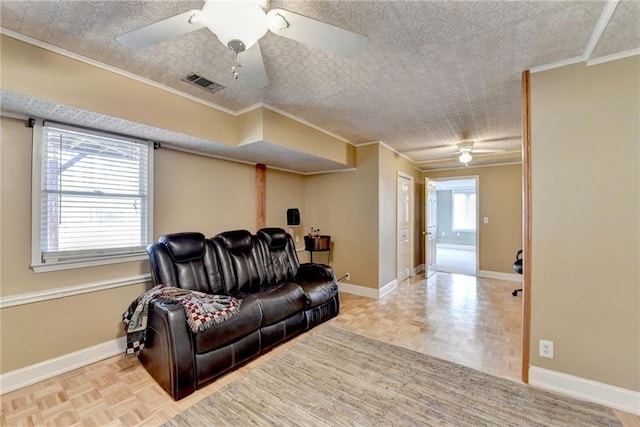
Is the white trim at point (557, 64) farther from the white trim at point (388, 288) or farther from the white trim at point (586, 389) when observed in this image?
the white trim at point (388, 288)

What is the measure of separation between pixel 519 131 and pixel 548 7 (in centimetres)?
252

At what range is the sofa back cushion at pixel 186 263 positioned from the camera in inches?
94.4

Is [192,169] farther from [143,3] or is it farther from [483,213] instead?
[483,213]

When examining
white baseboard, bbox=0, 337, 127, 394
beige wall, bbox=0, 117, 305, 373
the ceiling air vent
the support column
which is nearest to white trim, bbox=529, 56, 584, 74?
the ceiling air vent

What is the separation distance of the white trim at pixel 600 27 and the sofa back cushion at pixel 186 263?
3370 mm

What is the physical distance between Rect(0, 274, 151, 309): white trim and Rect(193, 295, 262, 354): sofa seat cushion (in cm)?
115

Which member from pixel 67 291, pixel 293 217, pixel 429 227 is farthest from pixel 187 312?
pixel 429 227

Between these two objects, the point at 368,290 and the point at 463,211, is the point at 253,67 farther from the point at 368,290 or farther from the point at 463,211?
the point at 463,211

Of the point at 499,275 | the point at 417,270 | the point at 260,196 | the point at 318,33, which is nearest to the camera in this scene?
the point at 318,33

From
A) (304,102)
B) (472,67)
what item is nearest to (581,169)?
(472,67)

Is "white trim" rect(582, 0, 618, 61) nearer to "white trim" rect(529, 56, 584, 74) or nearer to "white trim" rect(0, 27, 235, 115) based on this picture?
"white trim" rect(529, 56, 584, 74)

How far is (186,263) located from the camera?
256cm

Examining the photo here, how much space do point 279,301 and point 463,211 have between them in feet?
31.0

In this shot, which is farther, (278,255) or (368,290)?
(368,290)
